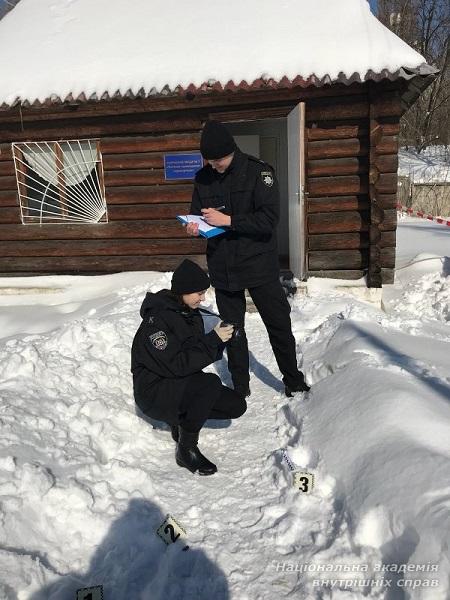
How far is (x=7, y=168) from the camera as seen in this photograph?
7.11 metres

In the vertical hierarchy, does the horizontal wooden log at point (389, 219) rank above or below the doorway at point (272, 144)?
below

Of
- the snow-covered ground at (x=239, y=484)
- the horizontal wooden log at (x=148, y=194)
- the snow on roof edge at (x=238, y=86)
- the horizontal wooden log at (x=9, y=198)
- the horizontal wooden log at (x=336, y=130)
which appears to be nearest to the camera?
the snow-covered ground at (x=239, y=484)

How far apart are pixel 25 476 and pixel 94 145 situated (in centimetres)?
553

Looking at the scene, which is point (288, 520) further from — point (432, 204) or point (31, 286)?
point (432, 204)

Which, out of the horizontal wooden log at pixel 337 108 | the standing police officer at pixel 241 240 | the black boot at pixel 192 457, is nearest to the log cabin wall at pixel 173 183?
the horizontal wooden log at pixel 337 108

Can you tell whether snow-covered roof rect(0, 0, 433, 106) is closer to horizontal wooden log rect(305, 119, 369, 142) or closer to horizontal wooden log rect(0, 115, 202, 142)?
horizontal wooden log rect(0, 115, 202, 142)

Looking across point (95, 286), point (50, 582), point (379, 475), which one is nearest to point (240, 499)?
point (379, 475)

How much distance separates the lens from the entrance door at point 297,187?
18.6ft

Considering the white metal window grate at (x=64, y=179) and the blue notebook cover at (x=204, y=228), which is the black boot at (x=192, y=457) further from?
the white metal window grate at (x=64, y=179)

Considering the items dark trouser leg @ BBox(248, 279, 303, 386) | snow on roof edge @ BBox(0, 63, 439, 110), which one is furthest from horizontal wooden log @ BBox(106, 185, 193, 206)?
dark trouser leg @ BBox(248, 279, 303, 386)

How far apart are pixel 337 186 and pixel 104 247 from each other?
3.43 m

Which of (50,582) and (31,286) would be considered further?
(31,286)

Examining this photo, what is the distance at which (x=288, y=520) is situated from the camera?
234 cm

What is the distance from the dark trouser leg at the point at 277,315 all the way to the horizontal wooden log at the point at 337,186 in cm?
332
